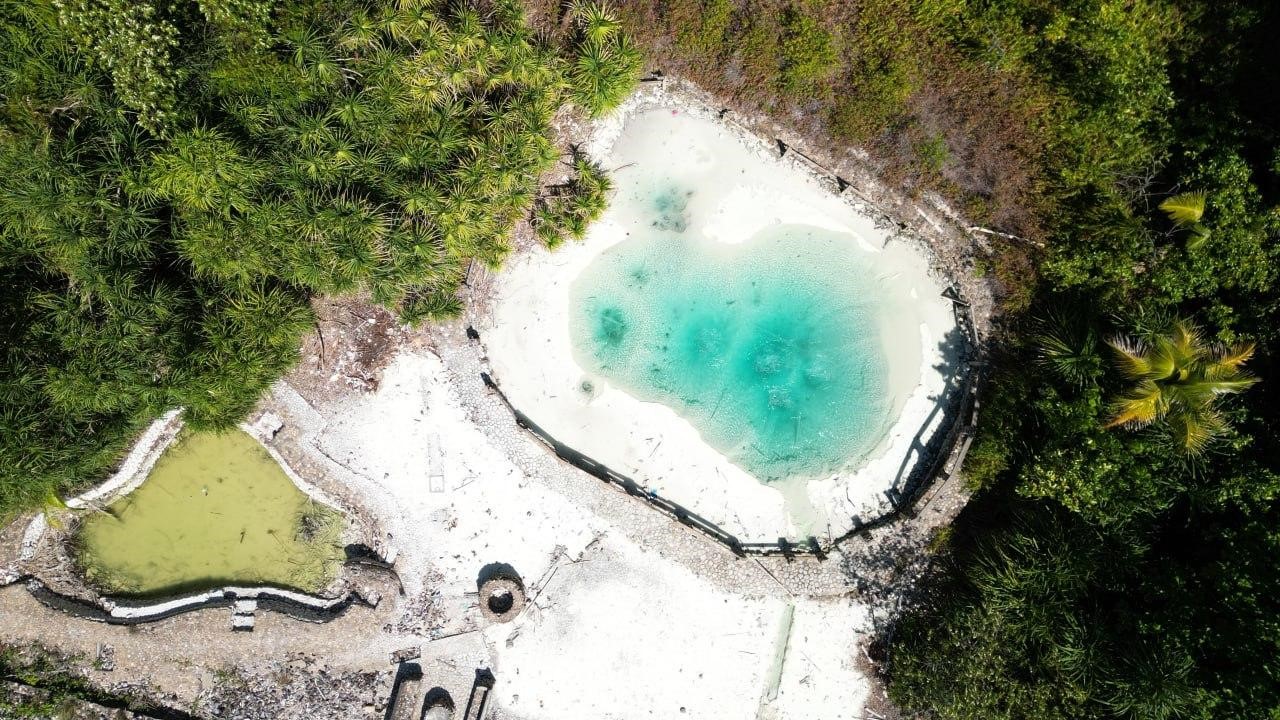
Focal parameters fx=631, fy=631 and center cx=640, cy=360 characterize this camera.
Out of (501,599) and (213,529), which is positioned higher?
(501,599)

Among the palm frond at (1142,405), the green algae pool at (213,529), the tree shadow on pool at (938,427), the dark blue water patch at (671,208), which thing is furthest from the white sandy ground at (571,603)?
the palm frond at (1142,405)

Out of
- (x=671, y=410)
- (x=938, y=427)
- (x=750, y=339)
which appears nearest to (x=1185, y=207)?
(x=938, y=427)

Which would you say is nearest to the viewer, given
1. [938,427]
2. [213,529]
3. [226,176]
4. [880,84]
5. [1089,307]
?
[226,176]

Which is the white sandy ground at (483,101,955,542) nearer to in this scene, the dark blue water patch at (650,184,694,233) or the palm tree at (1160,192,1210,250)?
the dark blue water patch at (650,184,694,233)

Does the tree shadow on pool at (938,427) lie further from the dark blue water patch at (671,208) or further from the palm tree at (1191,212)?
the dark blue water patch at (671,208)

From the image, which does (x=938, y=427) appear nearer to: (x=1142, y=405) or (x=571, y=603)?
(x=1142, y=405)

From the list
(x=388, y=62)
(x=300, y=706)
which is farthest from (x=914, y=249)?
(x=300, y=706)
